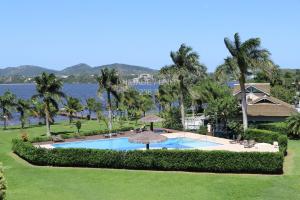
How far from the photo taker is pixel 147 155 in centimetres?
3206

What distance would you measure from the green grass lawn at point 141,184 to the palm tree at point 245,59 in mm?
15706

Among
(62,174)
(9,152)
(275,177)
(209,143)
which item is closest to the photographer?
(275,177)

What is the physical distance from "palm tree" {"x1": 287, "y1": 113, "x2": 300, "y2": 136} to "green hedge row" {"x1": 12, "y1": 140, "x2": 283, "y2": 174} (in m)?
15.4

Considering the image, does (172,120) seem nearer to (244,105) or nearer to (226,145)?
(244,105)

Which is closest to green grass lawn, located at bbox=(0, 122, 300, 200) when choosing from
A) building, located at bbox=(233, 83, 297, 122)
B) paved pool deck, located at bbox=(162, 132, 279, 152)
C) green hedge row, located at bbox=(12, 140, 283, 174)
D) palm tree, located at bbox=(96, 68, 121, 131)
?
green hedge row, located at bbox=(12, 140, 283, 174)

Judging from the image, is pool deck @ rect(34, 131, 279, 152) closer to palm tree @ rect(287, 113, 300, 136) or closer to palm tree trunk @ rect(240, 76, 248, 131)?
palm tree trunk @ rect(240, 76, 248, 131)

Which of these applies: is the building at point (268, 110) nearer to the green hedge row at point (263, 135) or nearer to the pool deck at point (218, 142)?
the pool deck at point (218, 142)

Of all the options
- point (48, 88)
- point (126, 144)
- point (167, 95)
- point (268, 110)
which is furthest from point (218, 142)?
point (167, 95)

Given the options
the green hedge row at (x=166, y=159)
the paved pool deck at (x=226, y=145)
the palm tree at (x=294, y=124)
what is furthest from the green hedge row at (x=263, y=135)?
the green hedge row at (x=166, y=159)

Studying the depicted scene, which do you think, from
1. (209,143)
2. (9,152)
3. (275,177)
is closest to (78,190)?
(275,177)

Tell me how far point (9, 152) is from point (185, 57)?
23.7m

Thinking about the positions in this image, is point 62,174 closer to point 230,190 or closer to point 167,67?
point 230,190

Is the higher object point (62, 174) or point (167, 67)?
point (167, 67)

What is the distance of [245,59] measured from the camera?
157 feet
